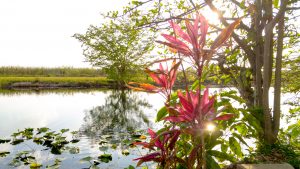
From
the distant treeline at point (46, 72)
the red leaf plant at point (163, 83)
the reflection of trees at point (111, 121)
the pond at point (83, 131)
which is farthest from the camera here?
the distant treeline at point (46, 72)

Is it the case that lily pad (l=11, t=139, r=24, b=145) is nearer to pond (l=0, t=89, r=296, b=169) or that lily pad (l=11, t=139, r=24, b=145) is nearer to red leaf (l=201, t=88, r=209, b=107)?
pond (l=0, t=89, r=296, b=169)

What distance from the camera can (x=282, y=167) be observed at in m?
2.17

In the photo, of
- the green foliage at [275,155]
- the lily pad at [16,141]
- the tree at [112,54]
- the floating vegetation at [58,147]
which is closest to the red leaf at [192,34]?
the green foliage at [275,155]

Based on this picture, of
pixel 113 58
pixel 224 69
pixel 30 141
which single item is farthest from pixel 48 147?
pixel 113 58

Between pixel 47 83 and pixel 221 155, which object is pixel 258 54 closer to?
pixel 221 155

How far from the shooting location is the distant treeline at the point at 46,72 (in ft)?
136

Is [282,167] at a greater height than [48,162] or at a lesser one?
greater

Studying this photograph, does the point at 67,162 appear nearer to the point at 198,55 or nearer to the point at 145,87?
the point at 145,87

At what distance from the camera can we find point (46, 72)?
4356 cm

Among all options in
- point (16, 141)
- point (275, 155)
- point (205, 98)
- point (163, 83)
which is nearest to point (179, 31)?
point (205, 98)

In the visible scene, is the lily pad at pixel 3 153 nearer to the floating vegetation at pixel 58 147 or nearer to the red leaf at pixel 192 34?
the floating vegetation at pixel 58 147

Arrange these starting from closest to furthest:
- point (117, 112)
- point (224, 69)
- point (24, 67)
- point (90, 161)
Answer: point (224, 69) → point (90, 161) → point (117, 112) → point (24, 67)

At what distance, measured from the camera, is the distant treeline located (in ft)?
136

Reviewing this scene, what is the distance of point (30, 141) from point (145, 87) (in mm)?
7370
